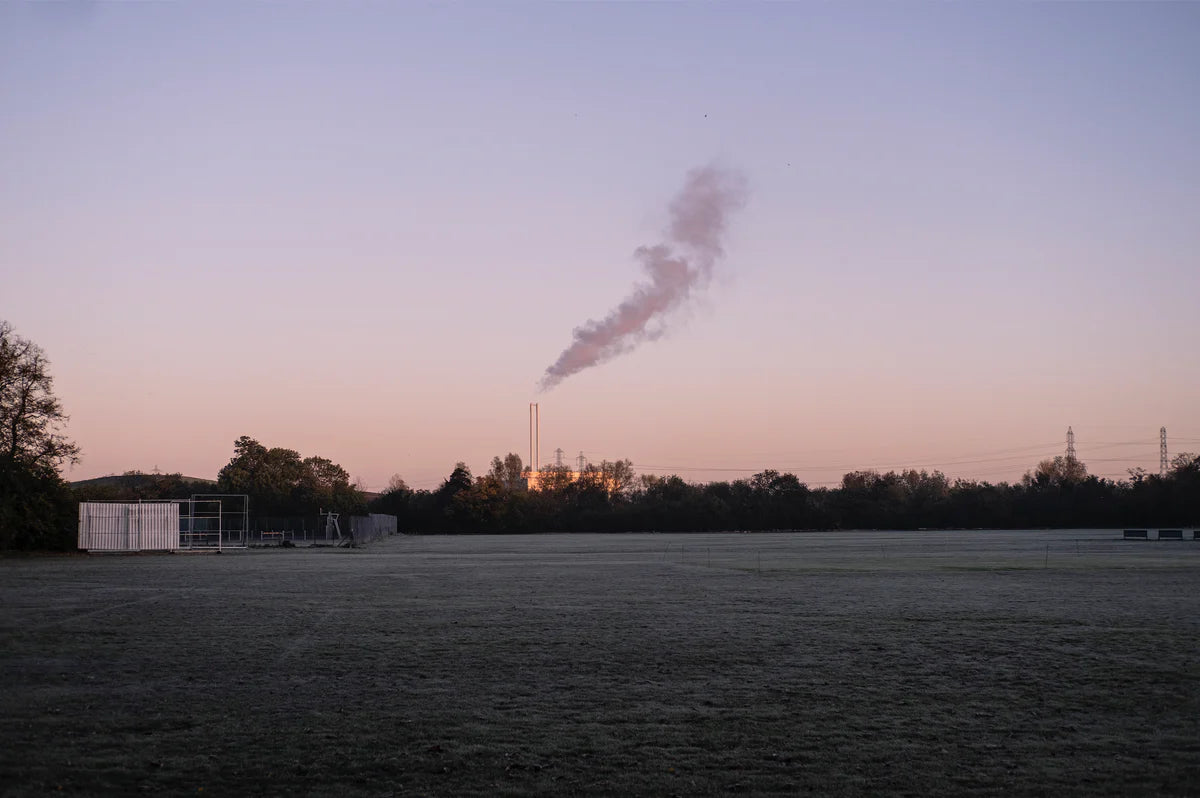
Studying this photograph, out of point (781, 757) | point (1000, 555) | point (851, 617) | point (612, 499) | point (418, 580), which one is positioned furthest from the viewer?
point (612, 499)

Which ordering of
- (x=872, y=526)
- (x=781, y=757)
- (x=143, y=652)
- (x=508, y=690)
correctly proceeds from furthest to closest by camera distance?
(x=872, y=526), (x=143, y=652), (x=508, y=690), (x=781, y=757)

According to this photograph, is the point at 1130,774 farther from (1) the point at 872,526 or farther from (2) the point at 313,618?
(1) the point at 872,526

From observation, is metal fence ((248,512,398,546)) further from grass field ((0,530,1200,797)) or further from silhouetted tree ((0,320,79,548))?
grass field ((0,530,1200,797))

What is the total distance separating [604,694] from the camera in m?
13.2

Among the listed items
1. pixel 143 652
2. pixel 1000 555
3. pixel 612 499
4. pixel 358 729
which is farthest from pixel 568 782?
pixel 612 499

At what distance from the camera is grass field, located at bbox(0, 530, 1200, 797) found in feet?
30.1

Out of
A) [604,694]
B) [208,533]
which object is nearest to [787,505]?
[208,533]

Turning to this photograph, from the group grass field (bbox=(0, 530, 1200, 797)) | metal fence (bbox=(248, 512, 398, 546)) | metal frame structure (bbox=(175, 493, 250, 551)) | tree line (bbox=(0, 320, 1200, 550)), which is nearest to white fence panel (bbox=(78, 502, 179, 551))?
metal frame structure (bbox=(175, 493, 250, 551))

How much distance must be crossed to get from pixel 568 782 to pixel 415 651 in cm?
871

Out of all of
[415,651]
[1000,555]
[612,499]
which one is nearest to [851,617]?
[415,651]

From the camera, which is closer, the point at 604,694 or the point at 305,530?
the point at 604,694

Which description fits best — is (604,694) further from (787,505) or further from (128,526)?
(787,505)

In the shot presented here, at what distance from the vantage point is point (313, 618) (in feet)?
75.5

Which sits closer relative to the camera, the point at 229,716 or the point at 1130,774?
the point at 1130,774
